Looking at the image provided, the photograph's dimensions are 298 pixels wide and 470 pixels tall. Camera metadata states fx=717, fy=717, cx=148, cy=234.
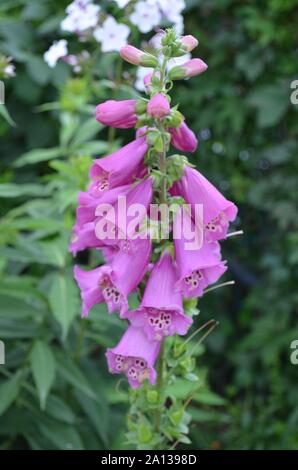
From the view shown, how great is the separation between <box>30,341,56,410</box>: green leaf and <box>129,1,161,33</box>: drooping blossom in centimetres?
89

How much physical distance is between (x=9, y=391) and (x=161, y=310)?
2.32ft

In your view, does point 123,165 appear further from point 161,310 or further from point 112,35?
point 112,35

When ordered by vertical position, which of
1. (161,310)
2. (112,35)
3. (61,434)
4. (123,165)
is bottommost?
(61,434)

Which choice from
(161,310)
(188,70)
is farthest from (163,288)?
(188,70)

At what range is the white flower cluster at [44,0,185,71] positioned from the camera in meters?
1.90

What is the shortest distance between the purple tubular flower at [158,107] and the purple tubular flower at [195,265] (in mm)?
202

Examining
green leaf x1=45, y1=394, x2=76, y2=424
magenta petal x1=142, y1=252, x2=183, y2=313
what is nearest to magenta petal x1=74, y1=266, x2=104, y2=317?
magenta petal x1=142, y1=252, x2=183, y2=313

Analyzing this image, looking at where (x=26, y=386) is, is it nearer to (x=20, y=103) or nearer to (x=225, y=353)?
(x=20, y=103)

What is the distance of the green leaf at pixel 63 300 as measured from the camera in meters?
1.80

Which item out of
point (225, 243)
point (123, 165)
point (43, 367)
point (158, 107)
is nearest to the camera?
point (158, 107)

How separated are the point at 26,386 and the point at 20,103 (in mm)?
1506

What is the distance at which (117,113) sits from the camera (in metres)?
1.33

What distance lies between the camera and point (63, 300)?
1.86 metres

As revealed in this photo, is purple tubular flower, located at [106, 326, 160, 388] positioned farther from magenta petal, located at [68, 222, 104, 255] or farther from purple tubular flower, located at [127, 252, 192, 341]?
magenta petal, located at [68, 222, 104, 255]
